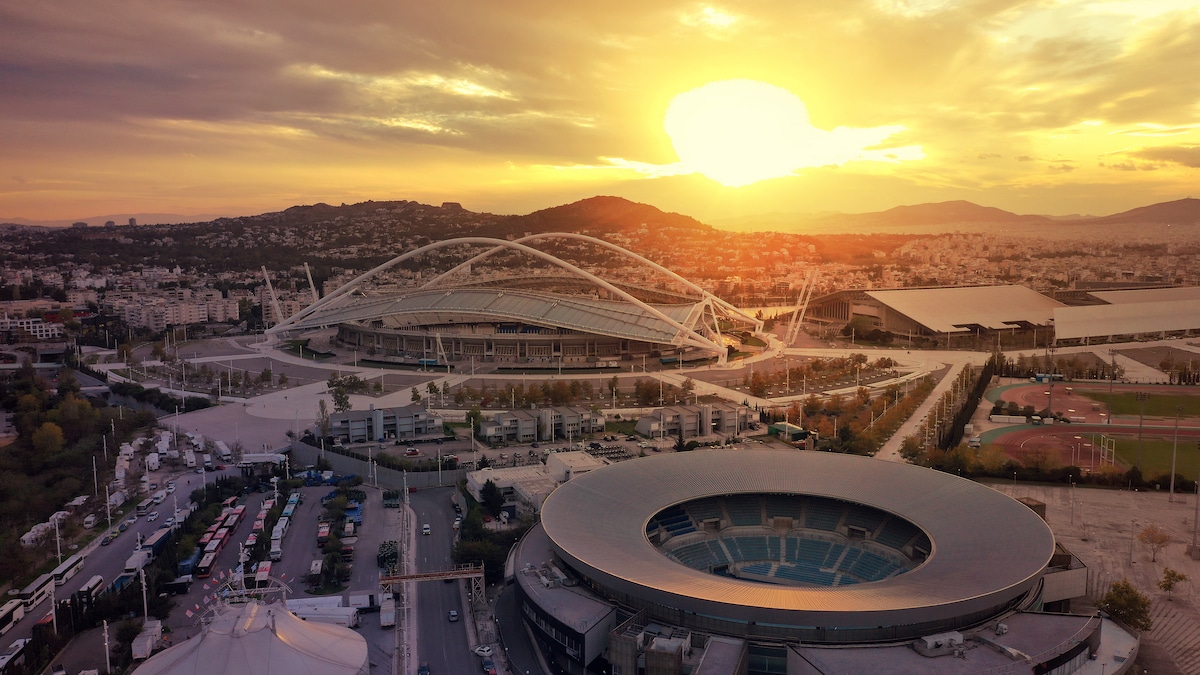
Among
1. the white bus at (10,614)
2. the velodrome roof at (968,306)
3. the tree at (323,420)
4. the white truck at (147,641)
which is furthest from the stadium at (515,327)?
the white truck at (147,641)

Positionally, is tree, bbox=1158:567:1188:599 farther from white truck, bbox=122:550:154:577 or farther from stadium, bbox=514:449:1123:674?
white truck, bbox=122:550:154:577

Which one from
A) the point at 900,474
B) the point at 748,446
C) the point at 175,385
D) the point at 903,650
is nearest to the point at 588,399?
the point at 748,446

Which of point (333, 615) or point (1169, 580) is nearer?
point (333, 615)

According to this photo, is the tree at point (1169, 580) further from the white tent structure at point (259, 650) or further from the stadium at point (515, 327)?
the stadium at point (515, 327)

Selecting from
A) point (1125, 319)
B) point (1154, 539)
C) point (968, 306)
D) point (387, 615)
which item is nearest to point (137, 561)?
point (387, 615)

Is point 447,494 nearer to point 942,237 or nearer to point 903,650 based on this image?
point 903,650

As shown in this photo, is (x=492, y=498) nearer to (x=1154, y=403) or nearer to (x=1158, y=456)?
(x=1158, y=456)

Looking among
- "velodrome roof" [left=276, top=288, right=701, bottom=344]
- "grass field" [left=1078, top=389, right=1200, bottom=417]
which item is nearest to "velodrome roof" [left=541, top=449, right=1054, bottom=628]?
"grass field" [left=1078, top=389, right=1200, bottom=417]
